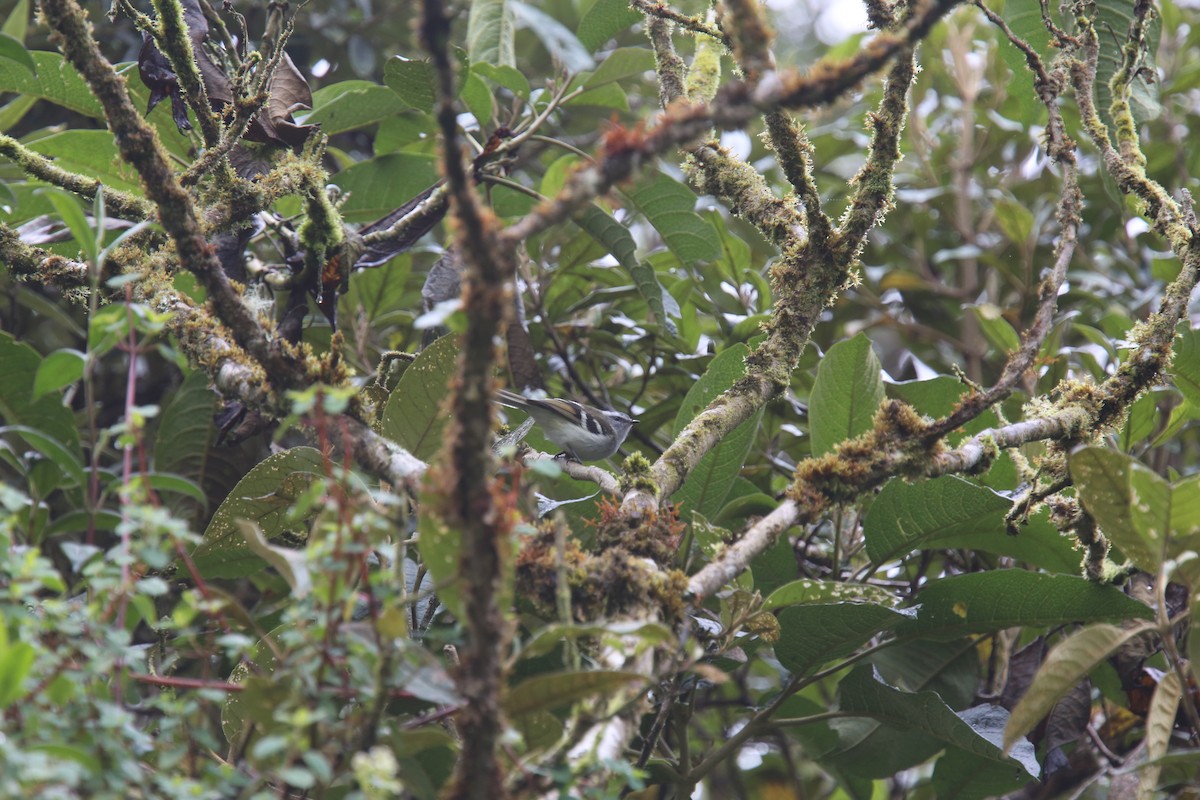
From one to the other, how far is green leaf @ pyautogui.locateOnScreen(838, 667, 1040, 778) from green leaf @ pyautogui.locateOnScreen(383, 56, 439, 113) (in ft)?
6.31

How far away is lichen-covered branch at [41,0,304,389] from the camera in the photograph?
1790 mm

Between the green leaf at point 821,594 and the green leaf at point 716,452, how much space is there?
491 mm

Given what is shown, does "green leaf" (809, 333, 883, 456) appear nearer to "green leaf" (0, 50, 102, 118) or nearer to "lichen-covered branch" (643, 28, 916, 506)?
"lichen-covered branch" (643, 28, 916, 506)

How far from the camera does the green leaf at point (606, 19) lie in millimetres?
3057

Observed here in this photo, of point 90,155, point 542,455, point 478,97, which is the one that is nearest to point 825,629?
point 542,455

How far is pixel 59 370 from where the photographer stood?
1583 millimetres

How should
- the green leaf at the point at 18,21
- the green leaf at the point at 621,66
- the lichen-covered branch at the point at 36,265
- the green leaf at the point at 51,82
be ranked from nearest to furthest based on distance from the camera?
the lichen-covered branch at the point at 36,265 < the green leaf at the point at 51,82 < the green leaf at the point at 621,66 < the green leaf at the point at 18,21

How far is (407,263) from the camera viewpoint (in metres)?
3.55

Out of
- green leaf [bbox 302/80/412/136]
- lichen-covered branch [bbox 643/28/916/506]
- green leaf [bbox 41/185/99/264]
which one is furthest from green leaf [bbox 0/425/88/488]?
green leaf [bbox 302/80/412/136]

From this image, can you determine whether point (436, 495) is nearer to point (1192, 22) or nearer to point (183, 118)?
point (183, 118)

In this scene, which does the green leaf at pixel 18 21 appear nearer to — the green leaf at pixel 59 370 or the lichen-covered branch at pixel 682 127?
the green leaf at pixel 59 370

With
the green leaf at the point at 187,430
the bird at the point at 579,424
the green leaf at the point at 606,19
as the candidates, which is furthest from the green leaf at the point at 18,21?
the bird at the point at 579,424

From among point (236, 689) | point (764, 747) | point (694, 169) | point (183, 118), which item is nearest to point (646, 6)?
point (694, 169)

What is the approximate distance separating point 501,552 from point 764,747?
9.11 feet
